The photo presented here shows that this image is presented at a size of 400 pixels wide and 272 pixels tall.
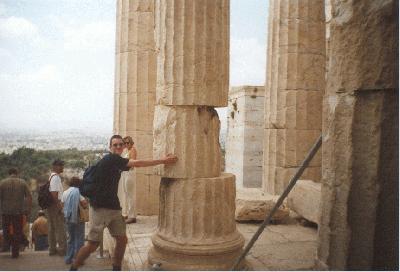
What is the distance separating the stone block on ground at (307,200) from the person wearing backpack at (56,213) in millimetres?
4468

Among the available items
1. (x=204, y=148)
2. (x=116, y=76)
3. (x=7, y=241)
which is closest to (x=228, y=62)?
(x=204, y=148)

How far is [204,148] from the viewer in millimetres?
5227

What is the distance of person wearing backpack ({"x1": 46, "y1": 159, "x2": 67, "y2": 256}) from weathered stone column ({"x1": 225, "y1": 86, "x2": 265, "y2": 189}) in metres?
10.7

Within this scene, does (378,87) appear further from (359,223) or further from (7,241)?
(7,241)

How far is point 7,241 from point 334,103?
26.4ft

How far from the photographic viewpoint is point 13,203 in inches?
309

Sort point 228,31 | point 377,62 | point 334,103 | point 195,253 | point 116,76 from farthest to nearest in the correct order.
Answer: point 116,76 < point 228,31 < point 195,253 < point 334,103 < point 377,62

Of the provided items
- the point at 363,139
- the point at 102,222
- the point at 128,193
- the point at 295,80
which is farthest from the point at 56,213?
the point at 295,80

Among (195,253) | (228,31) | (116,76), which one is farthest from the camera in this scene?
(116,76)

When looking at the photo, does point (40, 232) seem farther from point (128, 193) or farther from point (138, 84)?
point (138, 84)

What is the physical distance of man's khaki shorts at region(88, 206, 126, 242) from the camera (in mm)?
A: 4973

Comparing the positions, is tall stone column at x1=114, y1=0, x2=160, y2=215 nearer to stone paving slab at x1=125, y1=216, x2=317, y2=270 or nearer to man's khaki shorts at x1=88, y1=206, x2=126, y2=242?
stone paving slab at x1=125, y1=216, x2=317, y2=270

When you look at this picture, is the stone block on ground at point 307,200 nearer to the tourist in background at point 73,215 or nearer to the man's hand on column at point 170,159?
the man's hand on column at point 170,159

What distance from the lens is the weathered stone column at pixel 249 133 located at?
16641 millimetres
